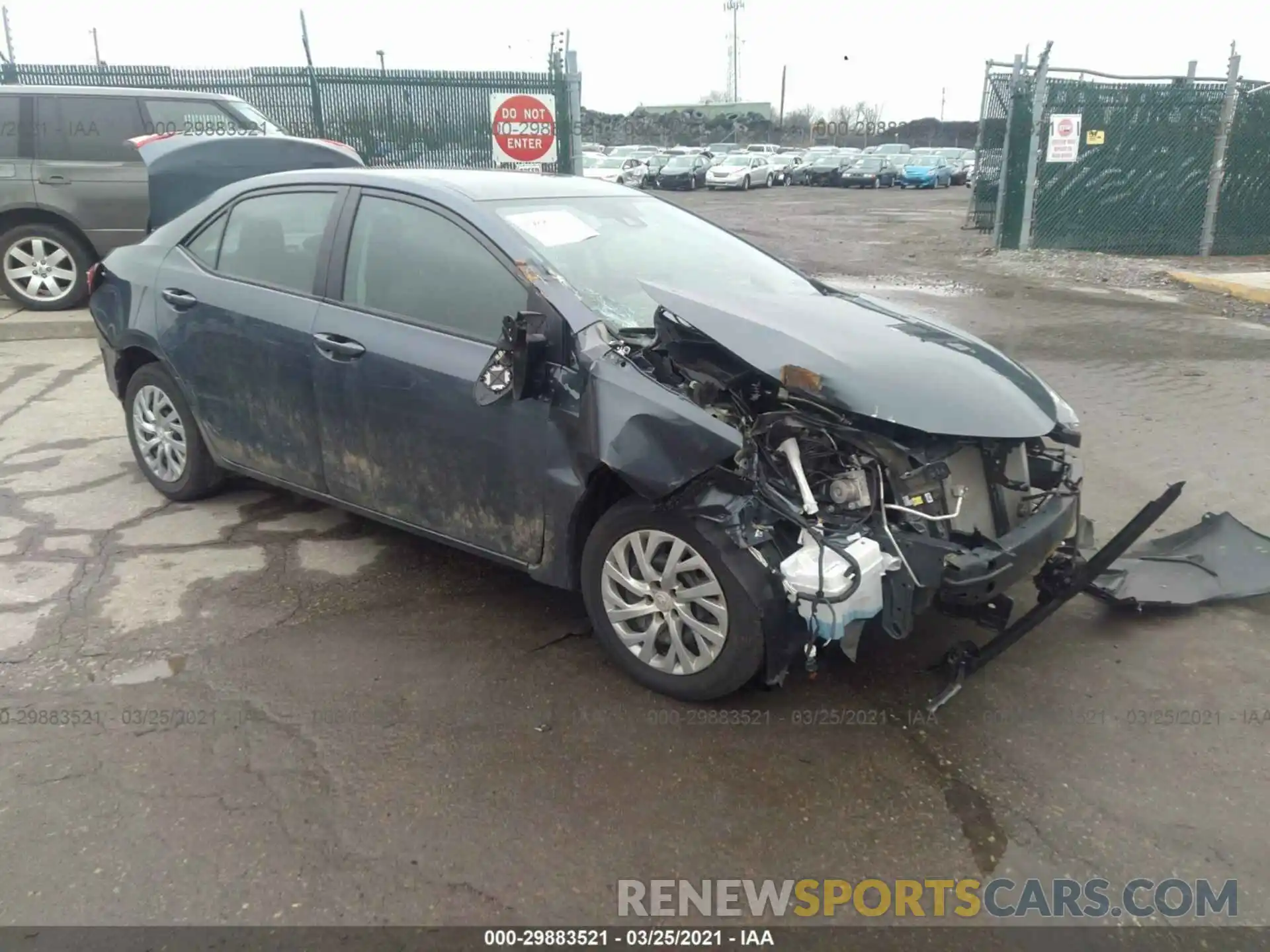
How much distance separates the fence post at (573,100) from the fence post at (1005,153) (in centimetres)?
610

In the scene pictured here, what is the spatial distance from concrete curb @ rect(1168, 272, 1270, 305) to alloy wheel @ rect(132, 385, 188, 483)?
35.8 feet

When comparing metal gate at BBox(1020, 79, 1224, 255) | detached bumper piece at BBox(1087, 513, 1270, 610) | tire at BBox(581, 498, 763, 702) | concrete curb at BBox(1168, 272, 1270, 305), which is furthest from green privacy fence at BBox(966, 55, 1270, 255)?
tire at BBox(581, 498, 763, 702)

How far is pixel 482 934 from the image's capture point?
2.39m

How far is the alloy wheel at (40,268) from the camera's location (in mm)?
9336

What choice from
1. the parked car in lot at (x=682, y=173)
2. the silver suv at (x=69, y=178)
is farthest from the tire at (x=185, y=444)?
the parked car in lot at (x=682, y=173)

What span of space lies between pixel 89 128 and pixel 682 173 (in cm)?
2614

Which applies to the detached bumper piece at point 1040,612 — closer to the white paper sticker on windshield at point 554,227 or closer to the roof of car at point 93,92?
the white paper sticker on windshield at point 554,227

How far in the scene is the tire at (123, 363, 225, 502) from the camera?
473cm

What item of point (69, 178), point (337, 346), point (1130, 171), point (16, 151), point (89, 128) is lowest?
point (337, 346)

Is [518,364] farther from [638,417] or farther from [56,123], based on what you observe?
[56,123]

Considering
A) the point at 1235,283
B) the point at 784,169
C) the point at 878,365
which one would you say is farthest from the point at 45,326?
the point at 784,169

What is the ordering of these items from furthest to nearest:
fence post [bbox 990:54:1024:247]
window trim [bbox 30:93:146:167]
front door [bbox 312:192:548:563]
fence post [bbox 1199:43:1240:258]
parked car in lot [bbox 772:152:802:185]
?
parked car in lot [bbox 772:152:802:185] → fence post [bbox 990:54:1024:247] → fence post [bbox 1199:43:1240:258] → window trim [bbox 30:93:146:167] → front door [bbox 312:192:548:563]

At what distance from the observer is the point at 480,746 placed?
3066 mm

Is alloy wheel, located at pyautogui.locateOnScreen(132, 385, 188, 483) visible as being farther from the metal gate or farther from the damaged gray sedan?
the metal gate
